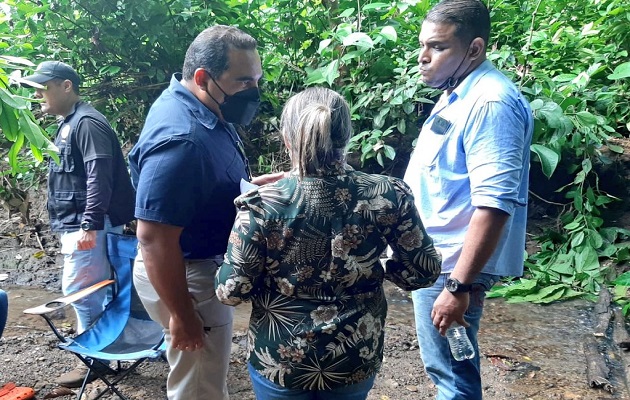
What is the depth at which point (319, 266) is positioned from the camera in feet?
5.27

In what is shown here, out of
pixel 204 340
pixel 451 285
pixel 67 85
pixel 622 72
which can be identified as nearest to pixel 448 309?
pixel 451 285

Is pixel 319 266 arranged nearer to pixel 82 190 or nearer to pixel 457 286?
pixel 457 286

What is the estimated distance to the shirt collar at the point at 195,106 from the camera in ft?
6.52

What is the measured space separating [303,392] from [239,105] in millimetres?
1079

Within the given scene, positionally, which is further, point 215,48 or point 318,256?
point 215,48

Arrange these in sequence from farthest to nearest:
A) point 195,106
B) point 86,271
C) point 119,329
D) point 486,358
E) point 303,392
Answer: point 486,358 < point 86,271 < point 119,329 < point 195,106 < point 303,392

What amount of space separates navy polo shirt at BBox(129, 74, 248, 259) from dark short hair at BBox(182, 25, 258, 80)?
0.39 ft

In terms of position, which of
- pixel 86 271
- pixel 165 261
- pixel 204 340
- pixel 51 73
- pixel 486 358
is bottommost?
pixel 486 358

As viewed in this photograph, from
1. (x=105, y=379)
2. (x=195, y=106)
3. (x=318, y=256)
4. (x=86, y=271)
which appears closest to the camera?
(x=318, y=256)

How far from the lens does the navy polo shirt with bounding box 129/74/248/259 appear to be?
1.82 metres

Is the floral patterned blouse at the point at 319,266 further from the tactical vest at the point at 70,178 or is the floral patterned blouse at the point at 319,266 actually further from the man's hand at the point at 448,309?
the tactical vest at the point at 70,178

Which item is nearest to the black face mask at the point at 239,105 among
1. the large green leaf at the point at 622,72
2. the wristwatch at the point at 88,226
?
the wristwatch at the point at 88,226

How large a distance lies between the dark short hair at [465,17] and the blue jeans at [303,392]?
4.19 feet

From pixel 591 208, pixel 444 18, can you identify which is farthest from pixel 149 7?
pixel 591 208
